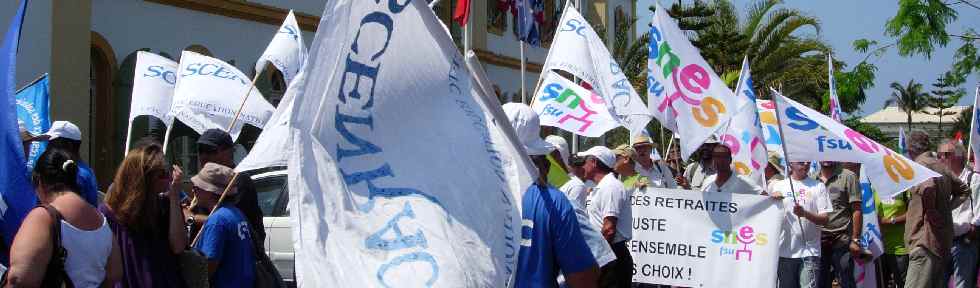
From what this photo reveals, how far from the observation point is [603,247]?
505 centimetres

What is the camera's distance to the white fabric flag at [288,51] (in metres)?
10.6

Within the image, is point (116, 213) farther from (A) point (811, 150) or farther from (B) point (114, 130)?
(B) point (114, 130)

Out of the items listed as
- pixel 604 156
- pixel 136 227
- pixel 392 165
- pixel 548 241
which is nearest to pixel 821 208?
pixel 604 156

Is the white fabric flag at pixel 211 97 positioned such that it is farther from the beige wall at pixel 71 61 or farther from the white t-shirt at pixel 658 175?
the beige wall at pixel 71 61

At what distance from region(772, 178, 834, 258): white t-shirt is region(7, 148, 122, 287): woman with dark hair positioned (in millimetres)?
5584

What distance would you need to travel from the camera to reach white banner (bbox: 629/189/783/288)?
30.0ft

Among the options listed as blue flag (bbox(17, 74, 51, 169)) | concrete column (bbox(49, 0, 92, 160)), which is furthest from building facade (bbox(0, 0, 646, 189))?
blue flag (bbox(17, 74, 51, 169))

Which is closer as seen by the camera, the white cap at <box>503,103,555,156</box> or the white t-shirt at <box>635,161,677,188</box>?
the white cap at <box>503,103,555,156</box>

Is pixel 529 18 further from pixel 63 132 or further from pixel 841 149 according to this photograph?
pixel 63 132

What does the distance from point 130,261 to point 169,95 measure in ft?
16.5

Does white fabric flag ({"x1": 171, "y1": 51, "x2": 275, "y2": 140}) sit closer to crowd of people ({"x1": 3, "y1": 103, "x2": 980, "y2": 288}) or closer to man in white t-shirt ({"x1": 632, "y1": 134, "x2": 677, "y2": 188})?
crowd of people ({"x1": 3, "y1": 103, "x2": 980, "y2": 288})

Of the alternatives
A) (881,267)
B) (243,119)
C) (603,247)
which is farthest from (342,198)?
(881,267)

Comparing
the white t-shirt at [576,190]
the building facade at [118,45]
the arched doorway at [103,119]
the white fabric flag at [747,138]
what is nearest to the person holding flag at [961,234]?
the white fabric flag at [747,138]

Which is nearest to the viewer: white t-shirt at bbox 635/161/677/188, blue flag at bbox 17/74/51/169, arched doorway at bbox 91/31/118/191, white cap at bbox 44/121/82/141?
white cap at bbox 44/121/82/141
